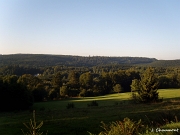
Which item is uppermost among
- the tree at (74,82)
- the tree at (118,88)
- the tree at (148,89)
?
the tree at (148,89)

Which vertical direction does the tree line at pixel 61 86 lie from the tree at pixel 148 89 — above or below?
below

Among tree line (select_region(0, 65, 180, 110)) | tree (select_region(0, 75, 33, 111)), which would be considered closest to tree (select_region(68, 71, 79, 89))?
tree line (select_region(0, 65, 180, 110))

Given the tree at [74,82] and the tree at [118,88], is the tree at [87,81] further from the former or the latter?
the tree at [118,88]

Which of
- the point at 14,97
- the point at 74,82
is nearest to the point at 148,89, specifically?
the point at 14,97

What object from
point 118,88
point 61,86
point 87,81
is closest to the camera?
point 118,88

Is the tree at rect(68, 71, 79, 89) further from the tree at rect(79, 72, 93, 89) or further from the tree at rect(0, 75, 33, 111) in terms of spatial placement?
the tree at rect(0, 75, 33, 111)

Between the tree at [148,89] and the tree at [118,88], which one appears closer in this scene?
the tree at [148,89]

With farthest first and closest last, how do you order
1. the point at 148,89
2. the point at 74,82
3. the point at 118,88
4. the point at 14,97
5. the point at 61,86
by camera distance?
1. the point at 74,82
2. the point at 61,86
3. the point at 118,88
4. the point at 14,97
5. the point at 148,89

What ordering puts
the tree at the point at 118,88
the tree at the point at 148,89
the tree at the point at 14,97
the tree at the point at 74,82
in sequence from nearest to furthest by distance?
the tree at the point at 148,89 < the tree at the point at 14,97 < the tree at the point at 118,88 < the tree at the point at 74,82

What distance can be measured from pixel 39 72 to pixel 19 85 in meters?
103

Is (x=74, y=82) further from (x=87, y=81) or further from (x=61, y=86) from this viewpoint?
(x=61, y=86)

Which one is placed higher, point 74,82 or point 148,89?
point 148,89

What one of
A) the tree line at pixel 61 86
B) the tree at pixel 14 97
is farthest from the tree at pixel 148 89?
the tree at pixel 14 97

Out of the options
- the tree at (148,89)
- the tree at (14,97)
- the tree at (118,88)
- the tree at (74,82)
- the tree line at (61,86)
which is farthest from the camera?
the tree at (74,82)
